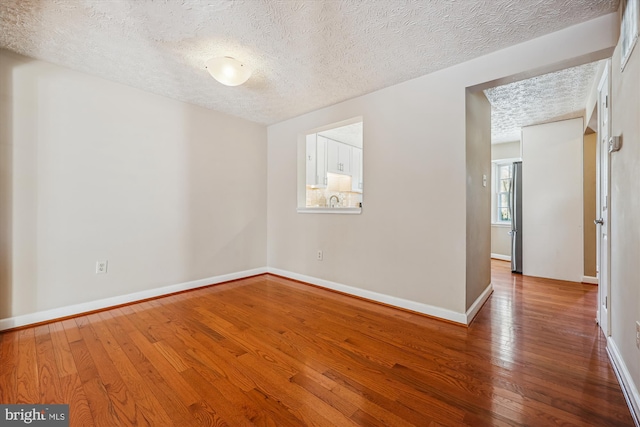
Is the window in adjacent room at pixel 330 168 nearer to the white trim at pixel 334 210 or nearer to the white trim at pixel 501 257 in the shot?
the white trim at pixel 334 210

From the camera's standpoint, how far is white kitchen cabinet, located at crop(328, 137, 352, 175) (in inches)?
200

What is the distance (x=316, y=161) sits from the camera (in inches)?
185

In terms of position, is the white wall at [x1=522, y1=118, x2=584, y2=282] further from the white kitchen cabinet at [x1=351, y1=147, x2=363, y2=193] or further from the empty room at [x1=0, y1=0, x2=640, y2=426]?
the white kitchen cabinet at [x1=351, y1=147, x2=363, y2=193]

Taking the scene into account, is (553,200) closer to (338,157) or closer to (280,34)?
(338,157)

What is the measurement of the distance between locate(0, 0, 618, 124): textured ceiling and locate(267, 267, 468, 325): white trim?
2.21 meters

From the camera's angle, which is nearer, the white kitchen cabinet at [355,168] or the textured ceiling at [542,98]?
the textured ceiling at [542,98]

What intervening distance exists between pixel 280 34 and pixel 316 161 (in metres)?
2.75

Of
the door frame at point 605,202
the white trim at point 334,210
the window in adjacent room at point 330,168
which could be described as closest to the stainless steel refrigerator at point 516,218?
the door frame at point 605,202

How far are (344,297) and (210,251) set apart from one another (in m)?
1.86

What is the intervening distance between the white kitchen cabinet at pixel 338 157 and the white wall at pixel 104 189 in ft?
5.90

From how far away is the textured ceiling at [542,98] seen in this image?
2.69 metres

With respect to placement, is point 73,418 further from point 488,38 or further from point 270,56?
point 488,38

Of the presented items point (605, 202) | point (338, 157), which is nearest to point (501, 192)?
point (338, 157)

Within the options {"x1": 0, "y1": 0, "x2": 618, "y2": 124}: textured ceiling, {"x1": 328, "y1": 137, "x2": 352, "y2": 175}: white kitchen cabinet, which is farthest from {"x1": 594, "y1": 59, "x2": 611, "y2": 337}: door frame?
{"x1": 328, "y1": 137, "x2": 352, "y2": 175}: white kitchen cabinet
